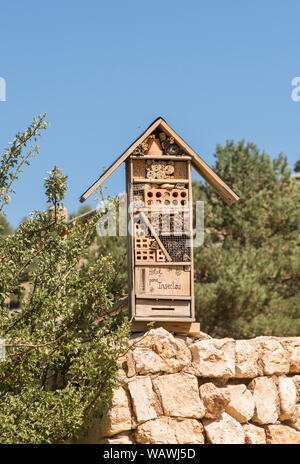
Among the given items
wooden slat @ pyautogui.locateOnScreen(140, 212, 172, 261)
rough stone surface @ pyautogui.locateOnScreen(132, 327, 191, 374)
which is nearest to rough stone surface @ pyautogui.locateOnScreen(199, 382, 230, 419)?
rough stone surface @ pyautogui.locateOnScreen(132, 327, 191, 374)

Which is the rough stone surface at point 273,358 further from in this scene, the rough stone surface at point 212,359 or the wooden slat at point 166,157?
the wooden slat at point 166,157

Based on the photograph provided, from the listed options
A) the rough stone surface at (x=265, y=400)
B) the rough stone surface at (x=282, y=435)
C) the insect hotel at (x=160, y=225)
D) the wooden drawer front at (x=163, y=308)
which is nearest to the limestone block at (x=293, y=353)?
the rough stone surface at (x=265, y=400)

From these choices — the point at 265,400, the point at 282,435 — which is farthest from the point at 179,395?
the point at 282,435

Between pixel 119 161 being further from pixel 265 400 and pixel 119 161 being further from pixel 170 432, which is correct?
pixel 265 400

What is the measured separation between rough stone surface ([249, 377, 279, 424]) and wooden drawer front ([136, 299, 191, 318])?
122 cm

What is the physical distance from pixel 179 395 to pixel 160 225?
212 cm

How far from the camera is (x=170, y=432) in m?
7.80

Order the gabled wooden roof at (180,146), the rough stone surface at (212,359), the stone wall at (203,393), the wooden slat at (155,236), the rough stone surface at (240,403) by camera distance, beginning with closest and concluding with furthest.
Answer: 1. the stone wall at (203,393)
2. the rough stone surface at (212,359)
3. the rough stone surface at (240,403)
4. the gabled wooden roof at (180,146)
5. the wooden slat at (155,236)

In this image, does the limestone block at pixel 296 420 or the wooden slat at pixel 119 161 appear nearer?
the wooden slat at pixel 119 161

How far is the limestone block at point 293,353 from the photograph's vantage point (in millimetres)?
8852

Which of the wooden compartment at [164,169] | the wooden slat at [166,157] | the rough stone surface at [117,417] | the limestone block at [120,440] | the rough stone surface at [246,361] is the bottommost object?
the limestone block at [120,440]

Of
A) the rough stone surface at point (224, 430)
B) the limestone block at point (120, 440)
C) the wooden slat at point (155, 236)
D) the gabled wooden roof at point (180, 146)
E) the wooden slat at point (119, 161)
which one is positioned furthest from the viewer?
the wooden slat at point (155, 236)

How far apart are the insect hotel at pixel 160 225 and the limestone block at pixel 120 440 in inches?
53.1
